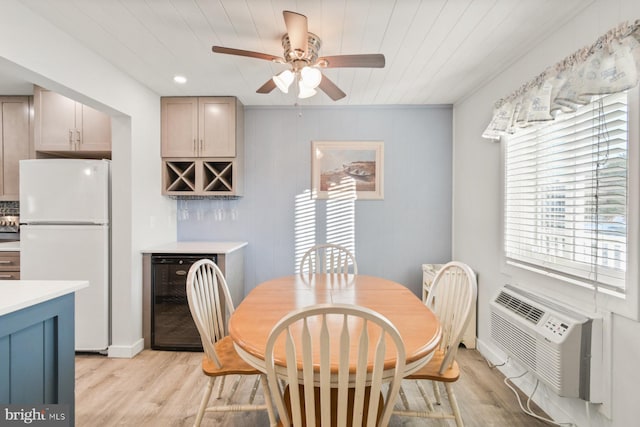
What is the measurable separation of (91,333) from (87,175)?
1359mm

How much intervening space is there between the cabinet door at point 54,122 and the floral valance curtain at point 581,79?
146 inches

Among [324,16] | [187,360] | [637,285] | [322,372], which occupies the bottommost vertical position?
[187,360]

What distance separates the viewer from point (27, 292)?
1388 mm

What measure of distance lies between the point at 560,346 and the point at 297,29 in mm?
2120

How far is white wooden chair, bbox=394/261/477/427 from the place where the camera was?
1553 mm

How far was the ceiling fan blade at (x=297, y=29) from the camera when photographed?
1.49 meters

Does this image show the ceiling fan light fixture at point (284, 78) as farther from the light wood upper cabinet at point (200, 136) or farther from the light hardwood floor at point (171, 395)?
the light hardwood floor at point (171, 395)

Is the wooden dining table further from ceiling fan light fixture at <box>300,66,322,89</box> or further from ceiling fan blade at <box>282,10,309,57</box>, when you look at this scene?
ceiling fan blade at <box>282,10,309,57</box>

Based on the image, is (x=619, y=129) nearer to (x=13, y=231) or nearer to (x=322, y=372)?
(x=322, y=372)

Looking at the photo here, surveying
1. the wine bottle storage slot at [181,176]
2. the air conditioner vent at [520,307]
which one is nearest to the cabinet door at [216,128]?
the wine bottle storage slot at [181,176]

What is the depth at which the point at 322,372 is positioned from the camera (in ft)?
3.48

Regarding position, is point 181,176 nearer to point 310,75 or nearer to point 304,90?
point 304,90

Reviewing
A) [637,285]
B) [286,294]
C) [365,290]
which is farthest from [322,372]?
[637,285]

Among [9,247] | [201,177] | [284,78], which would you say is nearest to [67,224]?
[9,247]
